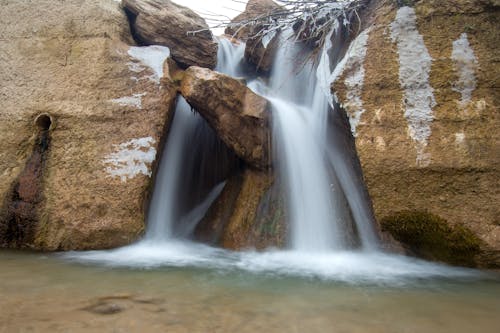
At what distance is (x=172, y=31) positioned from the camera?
508 centimetres

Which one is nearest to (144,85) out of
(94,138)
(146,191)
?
(94,138)

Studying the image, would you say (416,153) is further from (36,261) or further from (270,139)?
(36,261)

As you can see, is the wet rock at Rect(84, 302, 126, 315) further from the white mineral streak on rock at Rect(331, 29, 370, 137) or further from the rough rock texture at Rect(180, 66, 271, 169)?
the rough rock texture at Rect(180, 66, 271, 169)

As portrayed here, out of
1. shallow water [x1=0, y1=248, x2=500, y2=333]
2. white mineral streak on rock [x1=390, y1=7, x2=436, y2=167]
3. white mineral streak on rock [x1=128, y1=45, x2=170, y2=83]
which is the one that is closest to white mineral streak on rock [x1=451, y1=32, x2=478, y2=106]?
white mineral streak on rock [x1=390, y1=7, x2=436, y2=167]

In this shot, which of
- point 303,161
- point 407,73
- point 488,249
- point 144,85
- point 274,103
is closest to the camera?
point 488,249

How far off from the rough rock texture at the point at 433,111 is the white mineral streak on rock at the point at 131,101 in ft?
6.96

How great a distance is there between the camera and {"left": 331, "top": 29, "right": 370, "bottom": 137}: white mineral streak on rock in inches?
130

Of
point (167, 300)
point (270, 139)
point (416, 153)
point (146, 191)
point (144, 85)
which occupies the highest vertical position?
point (144, 85)

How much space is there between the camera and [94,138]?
12.2 feet

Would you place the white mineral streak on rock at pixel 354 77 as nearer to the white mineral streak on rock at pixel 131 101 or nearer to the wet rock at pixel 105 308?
the white mineral streak on rock at pixel 131 101

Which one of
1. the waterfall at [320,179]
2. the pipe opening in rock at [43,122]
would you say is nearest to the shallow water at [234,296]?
the waterfall at [320,179]

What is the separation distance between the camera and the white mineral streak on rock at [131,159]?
11.8ft

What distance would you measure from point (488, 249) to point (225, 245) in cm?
253

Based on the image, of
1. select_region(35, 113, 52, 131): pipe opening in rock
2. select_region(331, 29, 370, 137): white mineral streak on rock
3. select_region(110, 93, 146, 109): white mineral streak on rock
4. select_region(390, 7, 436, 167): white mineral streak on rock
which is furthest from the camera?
select_region(110, 93, 146, 109): white mineral streak on rock
